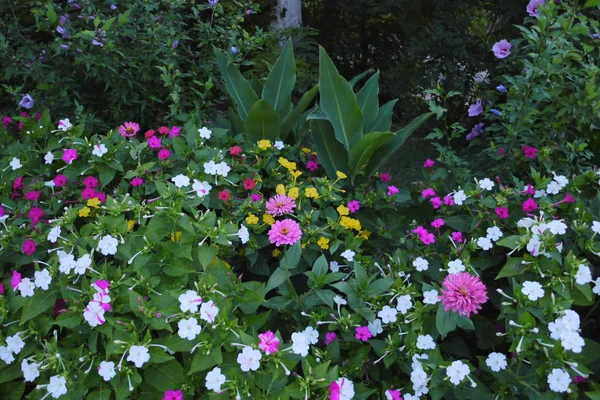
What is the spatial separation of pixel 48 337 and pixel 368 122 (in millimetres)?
1628

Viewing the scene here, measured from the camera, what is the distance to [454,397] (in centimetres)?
149

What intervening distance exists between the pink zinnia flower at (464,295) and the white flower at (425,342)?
11 centimetres

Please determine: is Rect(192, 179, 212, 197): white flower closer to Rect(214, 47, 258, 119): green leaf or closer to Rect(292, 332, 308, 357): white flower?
Rect(292, 332, 308, 357): white flower

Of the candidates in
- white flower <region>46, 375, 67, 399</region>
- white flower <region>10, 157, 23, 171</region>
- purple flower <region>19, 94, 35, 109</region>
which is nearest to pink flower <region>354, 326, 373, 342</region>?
white flower <region>46, 375, 67, 399</region>

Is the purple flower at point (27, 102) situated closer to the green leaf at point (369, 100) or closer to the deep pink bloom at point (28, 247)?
the deep pink bloom at point (28, 247)

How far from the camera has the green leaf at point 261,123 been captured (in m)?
2.30

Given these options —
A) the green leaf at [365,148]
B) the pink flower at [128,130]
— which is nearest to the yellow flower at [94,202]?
the pink flower at [128,130]

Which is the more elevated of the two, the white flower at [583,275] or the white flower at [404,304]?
the white flower at [583,275]

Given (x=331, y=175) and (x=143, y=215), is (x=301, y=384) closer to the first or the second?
(x=143, y=215)

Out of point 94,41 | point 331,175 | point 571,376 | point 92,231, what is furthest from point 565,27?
point 94,41

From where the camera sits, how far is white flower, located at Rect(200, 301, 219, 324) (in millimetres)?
1339

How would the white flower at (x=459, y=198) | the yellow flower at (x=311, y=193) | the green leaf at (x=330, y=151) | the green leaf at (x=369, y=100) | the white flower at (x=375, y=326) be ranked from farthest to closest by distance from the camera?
the green leaf at (x=369, y=100)
the green leaf at (x=330, y=151)
the yellow flower at (x=311, y=193)
the white flower at (x=459, y=198)
the white flower at (x=375, y=326)

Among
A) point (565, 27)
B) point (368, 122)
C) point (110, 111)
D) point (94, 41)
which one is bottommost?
point (110, 111)

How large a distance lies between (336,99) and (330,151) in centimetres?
25
